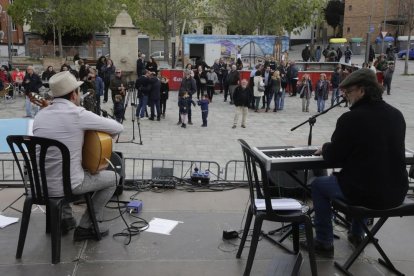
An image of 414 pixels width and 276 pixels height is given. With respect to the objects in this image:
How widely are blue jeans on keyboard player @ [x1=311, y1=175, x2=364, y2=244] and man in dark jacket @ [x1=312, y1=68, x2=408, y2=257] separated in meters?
0.04

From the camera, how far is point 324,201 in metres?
4.09

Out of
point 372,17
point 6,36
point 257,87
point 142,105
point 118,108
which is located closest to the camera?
point 118,108

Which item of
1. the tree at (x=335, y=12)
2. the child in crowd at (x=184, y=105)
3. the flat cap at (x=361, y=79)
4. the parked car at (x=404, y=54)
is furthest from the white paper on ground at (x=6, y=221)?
the tree at (x=335, y=12)

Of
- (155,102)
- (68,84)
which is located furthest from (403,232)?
(155,102)

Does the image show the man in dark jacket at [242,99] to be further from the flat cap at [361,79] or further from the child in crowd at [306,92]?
the flat cap at [361,79]

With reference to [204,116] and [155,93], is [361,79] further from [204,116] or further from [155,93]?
[155,93]

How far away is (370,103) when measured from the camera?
3830mm

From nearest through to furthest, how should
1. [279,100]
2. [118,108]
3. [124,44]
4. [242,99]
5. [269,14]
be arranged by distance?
1. [118,108]
2. [242,99]
3. [279,100]
4. [124,44]
5. [269,14]

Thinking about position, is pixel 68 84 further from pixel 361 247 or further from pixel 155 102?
pixel 155 102

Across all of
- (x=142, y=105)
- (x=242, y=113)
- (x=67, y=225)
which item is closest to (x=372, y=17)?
(x=242, y=113)

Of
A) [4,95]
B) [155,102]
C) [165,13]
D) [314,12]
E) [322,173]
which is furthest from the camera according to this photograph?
[314,12]

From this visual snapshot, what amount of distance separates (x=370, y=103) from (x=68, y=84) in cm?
244

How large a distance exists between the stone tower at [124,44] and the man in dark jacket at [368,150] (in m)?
21.0

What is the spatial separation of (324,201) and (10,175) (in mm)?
6511
